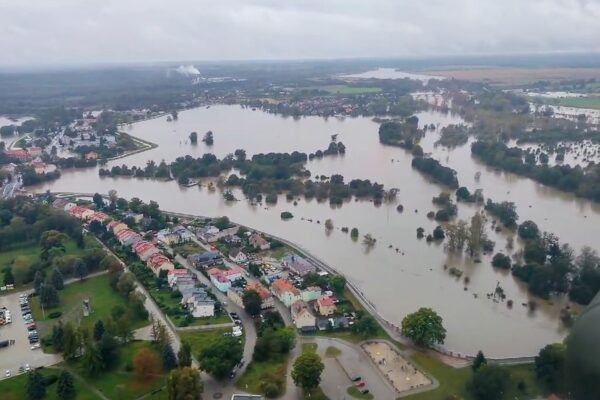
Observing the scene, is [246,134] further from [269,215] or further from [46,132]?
[269,215]

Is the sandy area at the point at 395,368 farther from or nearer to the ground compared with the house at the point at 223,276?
nearer to the ground

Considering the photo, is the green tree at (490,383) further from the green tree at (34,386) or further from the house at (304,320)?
the green tree at (34,386)

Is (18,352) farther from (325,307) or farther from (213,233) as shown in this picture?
(213,233)

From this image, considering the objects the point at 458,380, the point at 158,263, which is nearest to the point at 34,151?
the point at 158,263

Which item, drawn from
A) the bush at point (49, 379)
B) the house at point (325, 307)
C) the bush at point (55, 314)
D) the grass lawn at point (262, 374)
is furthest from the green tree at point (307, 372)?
the bush at point (55, 314)

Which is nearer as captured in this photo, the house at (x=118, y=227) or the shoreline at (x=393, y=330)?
the shoreline at (x=393, y=330)

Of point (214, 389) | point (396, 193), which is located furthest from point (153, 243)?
point (396, 193)

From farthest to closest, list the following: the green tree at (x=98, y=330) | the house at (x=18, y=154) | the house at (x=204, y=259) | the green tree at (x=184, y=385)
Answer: the house at (x=18, y=154) < the house at (x=204, y=259) < the green tree at (x=98, y=330) < the green tree at (x=184, y=385)

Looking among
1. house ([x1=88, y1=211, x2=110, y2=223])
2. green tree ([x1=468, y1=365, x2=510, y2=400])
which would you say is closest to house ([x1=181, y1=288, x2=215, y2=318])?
green tree ([x1=468, y1=365, x2=510, y2=400])
